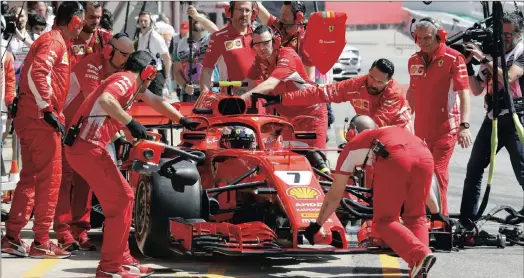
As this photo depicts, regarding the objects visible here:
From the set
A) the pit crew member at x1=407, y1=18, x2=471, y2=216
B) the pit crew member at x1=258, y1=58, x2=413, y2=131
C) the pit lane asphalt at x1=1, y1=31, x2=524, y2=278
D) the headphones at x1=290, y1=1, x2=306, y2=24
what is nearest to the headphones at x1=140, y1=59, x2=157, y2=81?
the pit lane asphalt at x1=1, y1=31, x2=524, y2=278

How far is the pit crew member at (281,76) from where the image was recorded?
12.3 metres

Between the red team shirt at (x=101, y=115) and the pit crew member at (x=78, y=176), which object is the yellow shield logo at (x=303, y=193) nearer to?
the red team shirt at (x=101, y=115)

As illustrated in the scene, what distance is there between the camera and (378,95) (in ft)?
36.0

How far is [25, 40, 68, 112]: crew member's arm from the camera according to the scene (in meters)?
10.5

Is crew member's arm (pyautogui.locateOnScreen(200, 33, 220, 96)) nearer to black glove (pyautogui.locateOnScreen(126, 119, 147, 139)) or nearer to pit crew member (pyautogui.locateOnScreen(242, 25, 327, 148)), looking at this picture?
pit crew member (pyautogui.locateOnScreen(242, 25, 327, 148))

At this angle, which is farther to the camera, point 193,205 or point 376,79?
point 376,79

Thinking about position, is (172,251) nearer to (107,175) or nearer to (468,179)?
(107,175)

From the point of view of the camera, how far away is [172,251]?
9961mm

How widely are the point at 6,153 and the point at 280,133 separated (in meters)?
7.39

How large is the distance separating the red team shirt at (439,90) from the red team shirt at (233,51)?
1.91m

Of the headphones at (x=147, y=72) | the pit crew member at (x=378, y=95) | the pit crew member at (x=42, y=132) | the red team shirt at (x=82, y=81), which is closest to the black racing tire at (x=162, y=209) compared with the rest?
the headphones at (x=147, y=72)

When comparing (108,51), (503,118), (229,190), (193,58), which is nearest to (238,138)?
(229,190)

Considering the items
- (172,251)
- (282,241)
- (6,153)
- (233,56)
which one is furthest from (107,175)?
(6,153)

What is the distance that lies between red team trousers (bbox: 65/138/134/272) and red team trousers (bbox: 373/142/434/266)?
6.23ft
